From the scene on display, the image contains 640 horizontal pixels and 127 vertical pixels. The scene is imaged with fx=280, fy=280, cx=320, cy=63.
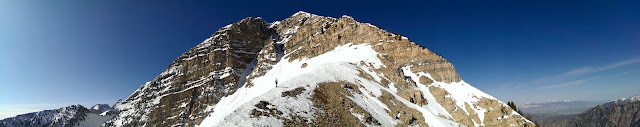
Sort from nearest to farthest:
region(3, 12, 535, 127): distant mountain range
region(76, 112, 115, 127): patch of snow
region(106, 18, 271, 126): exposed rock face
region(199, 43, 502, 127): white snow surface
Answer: region(199, 43, 502, 127): white snow surface → region(3, 12, 535, 127): distant mountain range → region(106, 18, 271, 126): exposed rock face → region(76, 112, 115, 127): patch of snow

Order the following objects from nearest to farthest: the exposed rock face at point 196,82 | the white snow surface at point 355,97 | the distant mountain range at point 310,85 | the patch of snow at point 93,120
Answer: the white snow surface at point 355,97 → the distant mountain range at point 310,85 → the exposed rock face at point 196,82 → the patch of snow at point 93,120

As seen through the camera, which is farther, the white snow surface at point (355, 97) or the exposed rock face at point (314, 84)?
the exposed rock face at point (314, 84)

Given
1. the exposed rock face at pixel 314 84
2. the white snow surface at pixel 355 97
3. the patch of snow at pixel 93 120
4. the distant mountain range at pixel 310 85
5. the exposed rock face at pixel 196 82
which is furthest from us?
the patch of snow at pixel 93 120

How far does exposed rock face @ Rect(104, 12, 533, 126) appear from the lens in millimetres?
27906

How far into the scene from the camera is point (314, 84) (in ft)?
115

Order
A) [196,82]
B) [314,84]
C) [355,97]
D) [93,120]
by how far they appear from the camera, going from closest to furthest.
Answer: [314,84], [355,97], [196,82], [93,120]

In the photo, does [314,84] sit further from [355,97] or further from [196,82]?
[196,82]

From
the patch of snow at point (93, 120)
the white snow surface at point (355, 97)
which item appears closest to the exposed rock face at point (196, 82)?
the patch of snow at point (93, 120)

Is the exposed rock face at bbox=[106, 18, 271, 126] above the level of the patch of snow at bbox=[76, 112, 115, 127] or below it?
above

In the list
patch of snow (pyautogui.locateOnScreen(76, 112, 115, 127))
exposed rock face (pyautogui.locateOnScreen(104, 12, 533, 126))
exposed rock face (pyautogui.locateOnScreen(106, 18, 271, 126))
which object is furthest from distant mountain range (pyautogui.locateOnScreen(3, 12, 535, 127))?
patch of snow (pyautogui.locateOnScreen(76, 112, 115, 127))

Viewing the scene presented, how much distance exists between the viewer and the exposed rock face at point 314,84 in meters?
27.9

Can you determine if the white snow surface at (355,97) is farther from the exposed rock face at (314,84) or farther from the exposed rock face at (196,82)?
the exposed rock face at (196,82)

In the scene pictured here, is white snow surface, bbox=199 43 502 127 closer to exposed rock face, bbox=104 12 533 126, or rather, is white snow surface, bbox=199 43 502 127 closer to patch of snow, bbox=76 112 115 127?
exposed rock face, bbox=104 12 533 126

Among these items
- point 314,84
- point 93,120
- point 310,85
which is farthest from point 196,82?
point 310,85
